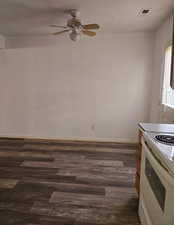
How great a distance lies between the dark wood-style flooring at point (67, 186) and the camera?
184cm

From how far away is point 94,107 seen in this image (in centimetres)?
431

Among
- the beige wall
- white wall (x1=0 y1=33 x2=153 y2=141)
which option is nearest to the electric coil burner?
white wall (x1=0 y1=33 x2=153 y2=141)

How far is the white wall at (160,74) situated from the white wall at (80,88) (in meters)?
0.23

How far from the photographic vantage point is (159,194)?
1191 mm

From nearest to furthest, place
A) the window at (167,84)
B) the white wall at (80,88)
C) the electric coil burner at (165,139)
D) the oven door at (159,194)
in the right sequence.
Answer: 1. the oven door at (159,194)
2. the electric coil burner at (165,139)
3. the window at (167,84)
4. the white wall at (80,88)

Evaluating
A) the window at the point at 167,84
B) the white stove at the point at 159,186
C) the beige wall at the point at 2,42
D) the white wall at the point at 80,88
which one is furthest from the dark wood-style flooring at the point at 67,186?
the beige wall at the point at 2,42

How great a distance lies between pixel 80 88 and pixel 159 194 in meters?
3.37

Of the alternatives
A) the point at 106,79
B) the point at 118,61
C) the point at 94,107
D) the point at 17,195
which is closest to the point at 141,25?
the point at 118,61

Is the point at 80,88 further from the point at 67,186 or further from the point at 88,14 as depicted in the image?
the point at 67,186

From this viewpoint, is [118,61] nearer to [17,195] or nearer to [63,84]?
[63,84]

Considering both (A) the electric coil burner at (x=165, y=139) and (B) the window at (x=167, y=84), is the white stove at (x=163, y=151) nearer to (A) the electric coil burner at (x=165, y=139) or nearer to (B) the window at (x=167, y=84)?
(A) the electric coil burner at (x=165, y=139)

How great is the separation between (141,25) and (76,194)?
131 inches

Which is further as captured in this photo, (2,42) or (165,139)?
(2,42)

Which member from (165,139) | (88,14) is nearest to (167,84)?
(88,14)
